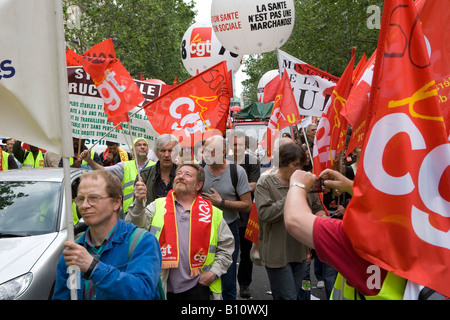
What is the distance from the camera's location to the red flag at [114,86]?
16.5 ft

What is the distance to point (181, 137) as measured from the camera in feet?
19.0

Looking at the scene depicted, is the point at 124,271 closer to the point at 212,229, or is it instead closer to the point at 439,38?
the point at 212,229

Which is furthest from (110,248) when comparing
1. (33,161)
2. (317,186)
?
(33,161)

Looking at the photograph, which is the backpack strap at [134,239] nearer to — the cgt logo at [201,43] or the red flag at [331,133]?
the red flag at [331,133]

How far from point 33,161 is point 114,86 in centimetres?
556

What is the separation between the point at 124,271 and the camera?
2.66m

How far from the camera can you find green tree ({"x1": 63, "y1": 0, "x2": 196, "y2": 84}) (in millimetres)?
22530

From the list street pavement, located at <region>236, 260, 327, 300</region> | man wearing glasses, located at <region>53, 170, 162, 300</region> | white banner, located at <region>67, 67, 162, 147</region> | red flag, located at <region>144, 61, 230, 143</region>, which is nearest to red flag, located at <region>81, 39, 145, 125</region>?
red flag, located at <region>144, 61, 230, 143</region>

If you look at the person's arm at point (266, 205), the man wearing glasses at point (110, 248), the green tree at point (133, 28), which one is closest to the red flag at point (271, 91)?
the person's arm at point (266, 205)

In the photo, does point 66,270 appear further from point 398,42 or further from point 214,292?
point 398,42

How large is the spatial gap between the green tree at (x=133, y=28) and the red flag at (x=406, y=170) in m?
19.6

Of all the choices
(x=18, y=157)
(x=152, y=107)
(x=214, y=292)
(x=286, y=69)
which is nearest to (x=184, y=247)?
(x=214, y=292)

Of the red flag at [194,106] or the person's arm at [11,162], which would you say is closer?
the red flag at [194,106]

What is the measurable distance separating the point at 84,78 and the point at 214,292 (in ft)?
9.88
